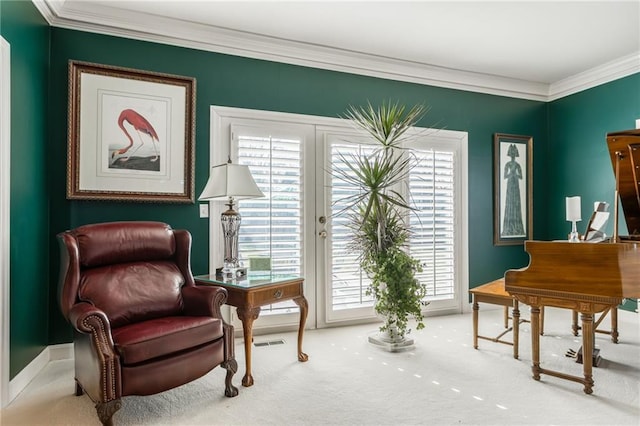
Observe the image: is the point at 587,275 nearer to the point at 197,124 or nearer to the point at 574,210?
the point at 574,210

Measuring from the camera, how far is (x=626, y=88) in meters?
4.46

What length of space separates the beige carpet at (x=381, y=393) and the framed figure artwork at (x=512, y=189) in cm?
174

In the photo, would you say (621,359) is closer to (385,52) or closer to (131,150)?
(385,52)

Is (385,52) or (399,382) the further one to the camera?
(385,52)

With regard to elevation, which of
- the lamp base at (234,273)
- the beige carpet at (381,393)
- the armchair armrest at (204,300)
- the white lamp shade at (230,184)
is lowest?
the beige carpet at (381,393)

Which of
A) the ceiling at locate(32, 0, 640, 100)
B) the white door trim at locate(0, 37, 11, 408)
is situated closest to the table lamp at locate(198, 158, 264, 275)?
the white door trim at locate(0, 37, 11, 408)

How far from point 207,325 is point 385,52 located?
10.3 ft

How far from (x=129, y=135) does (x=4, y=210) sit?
1.20 metres

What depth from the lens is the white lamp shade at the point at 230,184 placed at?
Result: 10.0 feet

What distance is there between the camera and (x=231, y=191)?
9.99 ft

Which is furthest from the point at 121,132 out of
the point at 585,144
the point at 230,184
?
the point at 585,144

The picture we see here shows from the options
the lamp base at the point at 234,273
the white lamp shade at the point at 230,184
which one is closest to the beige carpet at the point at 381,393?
the lamp base at the point at 234,273

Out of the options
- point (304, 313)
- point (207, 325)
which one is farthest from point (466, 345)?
point (207, 325)

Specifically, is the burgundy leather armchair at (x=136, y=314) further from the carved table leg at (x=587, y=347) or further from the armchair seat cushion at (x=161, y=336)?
the carved table leg at (x=587, y=347)
